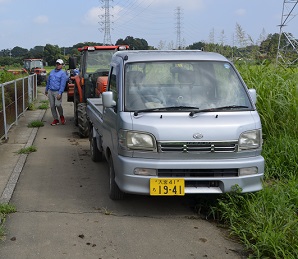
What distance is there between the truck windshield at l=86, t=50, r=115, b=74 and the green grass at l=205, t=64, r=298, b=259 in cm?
394

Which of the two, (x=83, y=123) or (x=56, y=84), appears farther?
(x=56, y=84)

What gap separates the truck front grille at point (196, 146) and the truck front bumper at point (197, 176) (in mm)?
125

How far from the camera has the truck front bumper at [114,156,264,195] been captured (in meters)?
4.62

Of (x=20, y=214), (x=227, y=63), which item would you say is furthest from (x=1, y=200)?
(x=227, y=63)

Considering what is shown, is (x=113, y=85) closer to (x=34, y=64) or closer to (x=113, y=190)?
(x=113, y=190)

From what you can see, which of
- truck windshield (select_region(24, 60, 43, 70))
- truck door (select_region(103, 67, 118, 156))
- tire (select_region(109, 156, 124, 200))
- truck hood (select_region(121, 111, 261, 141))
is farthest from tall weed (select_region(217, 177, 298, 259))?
truck windshield (select_region(24, 60, 43, 70))

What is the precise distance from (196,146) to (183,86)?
40.5 inches

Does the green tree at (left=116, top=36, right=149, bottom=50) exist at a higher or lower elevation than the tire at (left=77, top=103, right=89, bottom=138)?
higher

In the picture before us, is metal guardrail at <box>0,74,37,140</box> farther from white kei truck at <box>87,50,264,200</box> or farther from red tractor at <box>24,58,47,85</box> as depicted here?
red tractor at <box>24,58,47,85</box>

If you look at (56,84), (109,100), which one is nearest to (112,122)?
(109,100)

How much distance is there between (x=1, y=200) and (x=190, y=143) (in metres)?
2.63

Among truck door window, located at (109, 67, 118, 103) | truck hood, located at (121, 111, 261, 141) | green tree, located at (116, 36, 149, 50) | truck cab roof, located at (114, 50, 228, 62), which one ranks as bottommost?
truck hood, located at (121, 111, 261, 141)

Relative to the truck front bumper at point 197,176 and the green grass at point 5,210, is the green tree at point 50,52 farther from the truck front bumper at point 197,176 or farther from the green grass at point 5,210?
the truck front bumper at point 197,176

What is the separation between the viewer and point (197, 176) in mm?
4695
